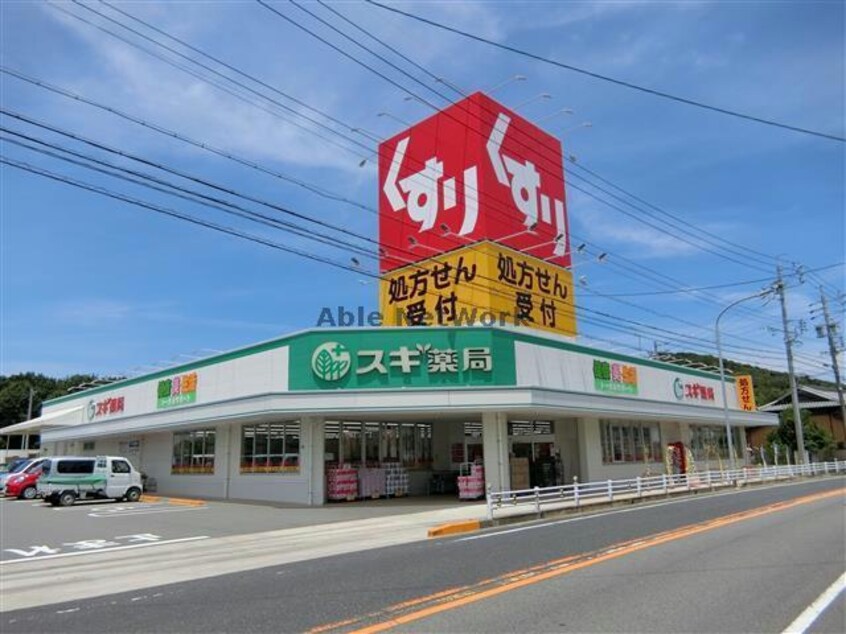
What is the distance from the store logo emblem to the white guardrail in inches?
267

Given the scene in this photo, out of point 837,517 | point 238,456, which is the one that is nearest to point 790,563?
point 837,517

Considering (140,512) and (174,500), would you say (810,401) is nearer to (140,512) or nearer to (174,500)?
(174,500)

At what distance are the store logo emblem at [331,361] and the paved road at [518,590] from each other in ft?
37.3

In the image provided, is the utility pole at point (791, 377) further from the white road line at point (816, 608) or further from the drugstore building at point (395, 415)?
the white road line at point (816, 608)

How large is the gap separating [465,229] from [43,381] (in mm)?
86465

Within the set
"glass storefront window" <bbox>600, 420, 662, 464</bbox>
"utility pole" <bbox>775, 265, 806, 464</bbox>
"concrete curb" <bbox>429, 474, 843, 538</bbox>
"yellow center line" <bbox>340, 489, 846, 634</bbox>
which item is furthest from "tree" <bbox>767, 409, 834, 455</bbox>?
"yellow center line" <bbox>340, 489, 846, 634</bbox>

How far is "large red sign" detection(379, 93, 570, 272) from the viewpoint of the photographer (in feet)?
113

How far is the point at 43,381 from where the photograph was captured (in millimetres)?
97188

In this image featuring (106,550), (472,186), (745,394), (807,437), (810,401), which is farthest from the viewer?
(810,401)

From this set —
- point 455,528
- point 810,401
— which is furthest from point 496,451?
point 810,401

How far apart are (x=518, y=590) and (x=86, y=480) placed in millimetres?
24764

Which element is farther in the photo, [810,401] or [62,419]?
[810,401]

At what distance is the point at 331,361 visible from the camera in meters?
23.7

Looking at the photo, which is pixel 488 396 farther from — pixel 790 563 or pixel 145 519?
pixel 790 563
